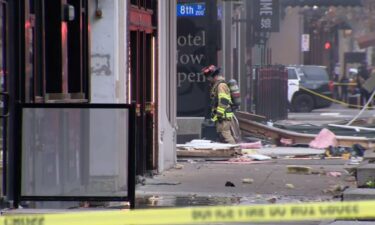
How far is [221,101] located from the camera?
19734 millimetres

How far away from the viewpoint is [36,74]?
10102 mm

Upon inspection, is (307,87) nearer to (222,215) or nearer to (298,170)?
(298,170)

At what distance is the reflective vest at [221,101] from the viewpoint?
19766 millimetres

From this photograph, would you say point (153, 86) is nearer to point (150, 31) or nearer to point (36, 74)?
point (150, 31)

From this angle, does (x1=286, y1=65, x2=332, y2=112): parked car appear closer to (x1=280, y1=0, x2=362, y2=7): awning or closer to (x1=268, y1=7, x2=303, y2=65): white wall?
(x1=280, y1=0, x2=362, y2=7): awning

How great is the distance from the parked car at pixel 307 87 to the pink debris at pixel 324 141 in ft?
63.6

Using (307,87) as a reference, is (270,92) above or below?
above

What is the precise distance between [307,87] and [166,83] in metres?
25.8

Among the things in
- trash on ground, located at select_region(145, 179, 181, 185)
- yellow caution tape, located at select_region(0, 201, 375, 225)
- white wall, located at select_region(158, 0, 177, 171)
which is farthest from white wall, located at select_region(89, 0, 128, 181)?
yellow caution tape, located at select_region(0, 201, 375, 225)

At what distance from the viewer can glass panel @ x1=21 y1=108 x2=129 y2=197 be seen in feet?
30.0

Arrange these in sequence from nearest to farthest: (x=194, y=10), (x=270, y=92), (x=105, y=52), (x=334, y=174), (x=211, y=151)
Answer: (x=105, y=52) → (x=334, y=174) → (x=211, y=151) → (x=194, y=10) → (x=270, y=92)

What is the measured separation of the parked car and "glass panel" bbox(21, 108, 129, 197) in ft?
103

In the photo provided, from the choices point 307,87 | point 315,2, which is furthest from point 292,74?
point 315,2

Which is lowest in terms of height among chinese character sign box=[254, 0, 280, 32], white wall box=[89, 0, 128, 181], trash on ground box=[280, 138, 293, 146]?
trash on ground box=[280, 138, 293, 146]
